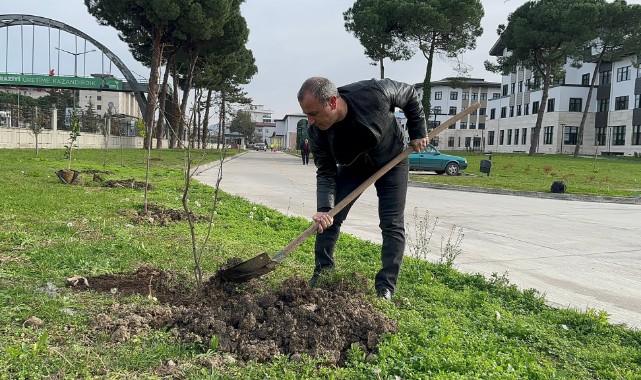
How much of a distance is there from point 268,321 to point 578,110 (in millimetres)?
65439

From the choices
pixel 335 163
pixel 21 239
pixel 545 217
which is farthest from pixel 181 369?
pixel 545 217

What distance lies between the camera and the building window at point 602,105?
186 ft

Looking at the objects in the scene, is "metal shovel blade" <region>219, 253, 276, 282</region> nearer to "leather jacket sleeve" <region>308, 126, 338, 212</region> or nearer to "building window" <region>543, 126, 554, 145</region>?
"leather jacket sleeve" <region>308, 126, 338, 212</region>

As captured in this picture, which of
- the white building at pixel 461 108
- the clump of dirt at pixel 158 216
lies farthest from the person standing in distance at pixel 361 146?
the white building at pixel 461 108

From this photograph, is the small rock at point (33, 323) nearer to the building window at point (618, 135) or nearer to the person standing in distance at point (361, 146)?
the person standing in distance at point (361, 146)

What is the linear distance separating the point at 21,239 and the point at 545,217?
30.3ft

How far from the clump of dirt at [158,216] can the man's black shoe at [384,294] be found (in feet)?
12.4

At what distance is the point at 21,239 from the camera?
16.4 feet

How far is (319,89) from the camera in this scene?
3.12 m

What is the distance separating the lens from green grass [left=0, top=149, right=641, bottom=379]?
2514mm

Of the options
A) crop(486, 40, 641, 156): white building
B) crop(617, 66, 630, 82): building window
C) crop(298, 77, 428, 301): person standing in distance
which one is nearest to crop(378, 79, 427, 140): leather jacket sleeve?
crop(298, 77, 428, 301): person standing in distance

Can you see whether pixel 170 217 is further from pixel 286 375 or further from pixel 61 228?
pixel 286 375

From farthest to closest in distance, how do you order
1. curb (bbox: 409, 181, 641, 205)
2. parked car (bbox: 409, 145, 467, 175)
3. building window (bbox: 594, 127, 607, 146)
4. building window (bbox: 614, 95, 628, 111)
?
building window (bbox: 594, 127, 607, 146)
building window (bbox: 614, 95, 628, 111)
parked car (bbox: 409, 145, 467, 175)
curb (bbox: 409, 181, 641, 205)

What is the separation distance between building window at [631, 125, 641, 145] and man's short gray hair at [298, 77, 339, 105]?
58.1 meters
